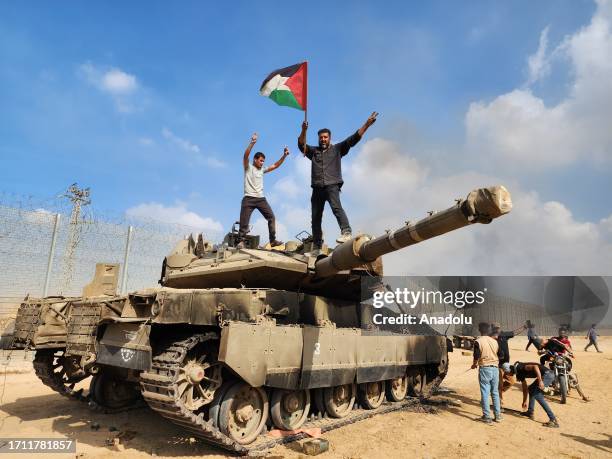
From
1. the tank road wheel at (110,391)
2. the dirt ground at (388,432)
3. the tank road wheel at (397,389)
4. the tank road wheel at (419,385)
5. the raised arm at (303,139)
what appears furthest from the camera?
the tank road wheel at (419,385)

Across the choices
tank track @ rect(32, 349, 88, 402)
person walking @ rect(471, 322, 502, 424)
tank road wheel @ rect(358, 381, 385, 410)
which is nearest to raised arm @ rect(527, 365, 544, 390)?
person walking @ rect(471, 322, 502, 424)

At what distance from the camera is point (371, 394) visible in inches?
349

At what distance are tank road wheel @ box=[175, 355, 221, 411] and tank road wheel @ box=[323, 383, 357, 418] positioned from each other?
2468 millimetres

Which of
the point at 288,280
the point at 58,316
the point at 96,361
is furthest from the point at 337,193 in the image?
the point at 58,316

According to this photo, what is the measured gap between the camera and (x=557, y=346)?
10.7 meters

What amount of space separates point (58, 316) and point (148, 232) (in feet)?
28.4

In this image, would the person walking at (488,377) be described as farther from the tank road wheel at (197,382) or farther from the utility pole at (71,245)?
the utility pole at (71,245)

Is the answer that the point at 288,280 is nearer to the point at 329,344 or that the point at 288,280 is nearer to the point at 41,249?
the point at 329,344

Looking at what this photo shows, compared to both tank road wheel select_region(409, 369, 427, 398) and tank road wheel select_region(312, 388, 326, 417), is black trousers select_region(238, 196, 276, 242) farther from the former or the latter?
tank road wheel select_region(409, 369, 427, 398)

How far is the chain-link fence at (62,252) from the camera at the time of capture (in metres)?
12.6

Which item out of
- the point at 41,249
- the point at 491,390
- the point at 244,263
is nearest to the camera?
the point at 244,263

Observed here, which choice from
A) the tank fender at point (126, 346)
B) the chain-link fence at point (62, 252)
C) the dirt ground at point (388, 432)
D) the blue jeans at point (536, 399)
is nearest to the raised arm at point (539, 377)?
the blue jeans at point (536, 399)

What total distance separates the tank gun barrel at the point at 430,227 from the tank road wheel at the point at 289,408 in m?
2.10

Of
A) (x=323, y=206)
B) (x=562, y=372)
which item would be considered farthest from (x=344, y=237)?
(x=562, y=372)
